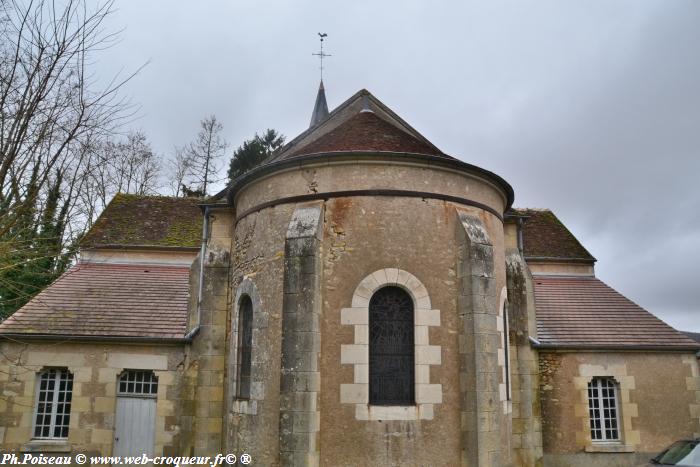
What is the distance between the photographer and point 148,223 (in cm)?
1802

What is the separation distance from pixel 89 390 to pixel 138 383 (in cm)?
101

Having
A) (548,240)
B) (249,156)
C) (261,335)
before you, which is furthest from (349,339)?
(249,156)

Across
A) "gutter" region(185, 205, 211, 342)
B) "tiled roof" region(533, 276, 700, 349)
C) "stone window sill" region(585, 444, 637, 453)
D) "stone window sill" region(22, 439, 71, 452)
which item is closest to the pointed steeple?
"tiled roof" region(533, 276, 700, 349)

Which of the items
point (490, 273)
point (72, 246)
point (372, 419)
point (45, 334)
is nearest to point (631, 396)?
point (490, 273)

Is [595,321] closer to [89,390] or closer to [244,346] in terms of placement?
[244,346]

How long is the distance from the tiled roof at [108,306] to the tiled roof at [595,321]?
8.87m

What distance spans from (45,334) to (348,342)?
7534 millimetres

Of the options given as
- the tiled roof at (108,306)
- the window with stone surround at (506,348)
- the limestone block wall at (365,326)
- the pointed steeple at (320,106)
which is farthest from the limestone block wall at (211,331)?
the pointed steeple at (320,106)

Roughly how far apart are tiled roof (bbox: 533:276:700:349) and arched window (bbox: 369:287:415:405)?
5480 millimetres

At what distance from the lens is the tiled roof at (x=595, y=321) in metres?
13.7

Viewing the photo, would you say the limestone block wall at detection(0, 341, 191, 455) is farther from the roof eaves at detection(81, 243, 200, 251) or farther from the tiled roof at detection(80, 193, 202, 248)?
the roof eaves at detection(81, 243, 200, 251)

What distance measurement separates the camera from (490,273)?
962 centimetres

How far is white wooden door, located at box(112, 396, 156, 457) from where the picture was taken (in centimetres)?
1247

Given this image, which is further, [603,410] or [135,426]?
[603,410]
